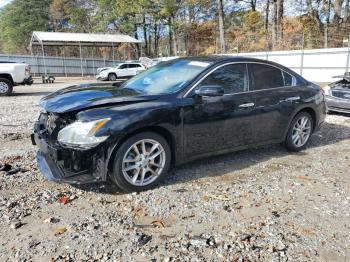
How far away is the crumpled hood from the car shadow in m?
1.02

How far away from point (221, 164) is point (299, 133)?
1690mm

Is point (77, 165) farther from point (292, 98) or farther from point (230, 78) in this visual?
point (292, 98)

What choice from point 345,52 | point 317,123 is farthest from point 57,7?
point 317,123

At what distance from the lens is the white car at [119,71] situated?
29047 mm

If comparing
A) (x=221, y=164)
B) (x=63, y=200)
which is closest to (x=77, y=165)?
(x=63, y=200)

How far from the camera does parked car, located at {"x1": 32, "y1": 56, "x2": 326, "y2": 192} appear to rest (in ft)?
12.7

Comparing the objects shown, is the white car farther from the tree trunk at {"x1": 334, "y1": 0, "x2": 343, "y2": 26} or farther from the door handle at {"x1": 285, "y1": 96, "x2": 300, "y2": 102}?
the door handle at {"x1": 285, "y1": 96, "x2": 300, "y2": 102}

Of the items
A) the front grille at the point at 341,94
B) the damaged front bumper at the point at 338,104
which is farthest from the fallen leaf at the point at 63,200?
the front grille at the point at 341,94

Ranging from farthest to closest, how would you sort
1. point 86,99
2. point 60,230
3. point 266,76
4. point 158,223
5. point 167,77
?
point 266,76 → point 167,77 → point 86,99 → point 158,223 → point 60,230

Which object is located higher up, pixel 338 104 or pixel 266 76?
pixel 266 76

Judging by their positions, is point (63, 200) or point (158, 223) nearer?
point (158, 223)

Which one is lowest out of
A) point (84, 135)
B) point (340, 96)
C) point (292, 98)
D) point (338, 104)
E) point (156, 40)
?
point (338, 104)

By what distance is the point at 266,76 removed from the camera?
5.46 metres

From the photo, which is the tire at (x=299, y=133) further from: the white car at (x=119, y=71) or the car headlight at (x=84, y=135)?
the white car at (x=119, y=71)
